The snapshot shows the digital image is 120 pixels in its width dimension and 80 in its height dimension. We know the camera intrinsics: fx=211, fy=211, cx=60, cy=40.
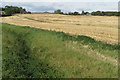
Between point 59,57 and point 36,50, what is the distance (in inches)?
133

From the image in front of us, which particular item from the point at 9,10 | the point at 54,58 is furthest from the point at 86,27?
the point at 9,10

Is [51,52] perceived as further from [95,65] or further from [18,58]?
[95,65]

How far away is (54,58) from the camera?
20375 mm

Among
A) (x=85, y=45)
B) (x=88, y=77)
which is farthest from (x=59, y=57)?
(x=88, y=77)

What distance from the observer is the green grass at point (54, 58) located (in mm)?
17000

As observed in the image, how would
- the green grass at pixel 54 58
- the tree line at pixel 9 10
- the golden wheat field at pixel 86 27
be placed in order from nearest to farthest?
the green grass at pixel 54 58 < the golden wheat field at pixel 86 27 < the tree line at pixel 9 10

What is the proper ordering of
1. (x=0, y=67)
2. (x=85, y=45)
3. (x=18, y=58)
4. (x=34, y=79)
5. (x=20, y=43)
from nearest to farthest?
(x=34, y=79), (x=0, y=67), (x=18, y=58), (x=85, y=45), (x=20, y=43)

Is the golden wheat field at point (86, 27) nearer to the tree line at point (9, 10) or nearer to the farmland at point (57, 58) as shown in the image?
the farmland at point (57, 58)

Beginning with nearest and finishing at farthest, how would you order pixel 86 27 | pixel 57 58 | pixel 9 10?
pixel 57 58 < pixel 86 27 < pixel 9 10

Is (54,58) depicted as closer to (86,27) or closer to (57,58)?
(57,58)

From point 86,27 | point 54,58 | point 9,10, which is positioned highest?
point 9,10

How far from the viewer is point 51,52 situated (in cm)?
2155

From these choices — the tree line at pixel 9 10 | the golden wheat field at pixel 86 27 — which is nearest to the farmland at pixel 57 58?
the golden wheat field at pixel 86 27

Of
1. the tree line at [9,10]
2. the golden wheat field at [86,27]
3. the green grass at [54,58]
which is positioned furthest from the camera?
the tree line at [9,10]
